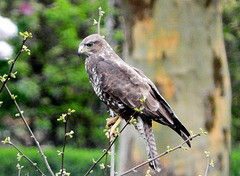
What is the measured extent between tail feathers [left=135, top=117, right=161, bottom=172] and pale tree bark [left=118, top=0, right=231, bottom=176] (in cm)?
242

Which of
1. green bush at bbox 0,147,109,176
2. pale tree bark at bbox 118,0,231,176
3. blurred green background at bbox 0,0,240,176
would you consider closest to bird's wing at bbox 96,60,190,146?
pale tree bark at bbox 118,0,231,176

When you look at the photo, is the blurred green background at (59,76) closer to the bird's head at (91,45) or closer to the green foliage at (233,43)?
the green foliage at (233,43)

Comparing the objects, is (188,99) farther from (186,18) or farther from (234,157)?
(234,157)

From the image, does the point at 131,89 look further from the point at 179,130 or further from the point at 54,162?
the point at 54,162

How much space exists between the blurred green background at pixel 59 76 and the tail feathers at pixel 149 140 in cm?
455

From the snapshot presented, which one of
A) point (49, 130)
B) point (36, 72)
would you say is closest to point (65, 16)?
point (36, 72)

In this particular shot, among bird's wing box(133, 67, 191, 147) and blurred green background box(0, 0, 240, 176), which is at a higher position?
blurred green background box(0, 0, 240, 176)

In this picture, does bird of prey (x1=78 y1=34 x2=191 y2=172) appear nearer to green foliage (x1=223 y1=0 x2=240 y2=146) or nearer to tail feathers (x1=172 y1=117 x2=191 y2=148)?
tail feathers (x1=172 y1=117 x2=191 y2=148)

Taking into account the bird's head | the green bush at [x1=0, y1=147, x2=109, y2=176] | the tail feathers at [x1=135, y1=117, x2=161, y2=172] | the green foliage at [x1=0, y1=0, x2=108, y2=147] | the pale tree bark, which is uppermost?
the green foliage at [x1=0, y1=0, x2=108, y2=147]

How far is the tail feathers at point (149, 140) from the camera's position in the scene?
2695 mm

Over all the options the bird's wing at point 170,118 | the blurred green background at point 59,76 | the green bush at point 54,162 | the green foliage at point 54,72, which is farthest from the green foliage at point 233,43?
the bird's wing at point 170,118

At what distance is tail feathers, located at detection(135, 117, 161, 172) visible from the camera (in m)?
2.70

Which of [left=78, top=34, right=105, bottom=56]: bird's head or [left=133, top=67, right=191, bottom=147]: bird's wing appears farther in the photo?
[left=78, top=34, right=105, bottom=56]: bird's head

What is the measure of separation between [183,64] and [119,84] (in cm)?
238
